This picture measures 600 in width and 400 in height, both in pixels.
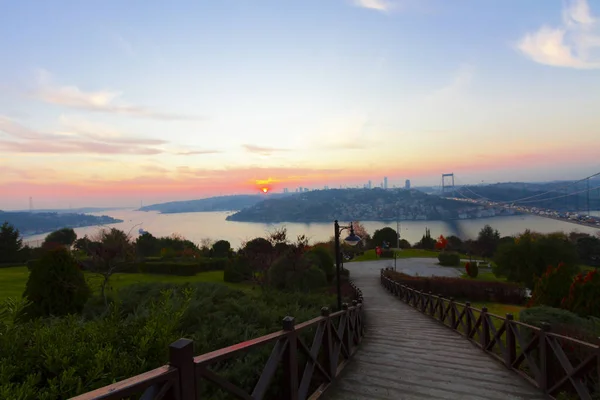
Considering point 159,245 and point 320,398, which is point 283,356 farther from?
point 159,245

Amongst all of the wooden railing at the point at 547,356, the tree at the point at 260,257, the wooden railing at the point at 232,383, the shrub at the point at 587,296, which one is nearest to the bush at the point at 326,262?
the tree at the point at 260,257

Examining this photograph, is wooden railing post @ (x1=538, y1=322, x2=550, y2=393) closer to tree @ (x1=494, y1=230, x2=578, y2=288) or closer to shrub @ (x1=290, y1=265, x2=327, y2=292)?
shrub @ (x1=290, y1=265, x2=327, y2=292)

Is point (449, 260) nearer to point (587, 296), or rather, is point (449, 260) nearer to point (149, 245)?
point (587, 296)

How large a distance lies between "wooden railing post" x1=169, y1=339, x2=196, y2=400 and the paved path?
2.76 meters

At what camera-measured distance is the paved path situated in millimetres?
4340

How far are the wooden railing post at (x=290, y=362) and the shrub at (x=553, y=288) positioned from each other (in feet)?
40.0

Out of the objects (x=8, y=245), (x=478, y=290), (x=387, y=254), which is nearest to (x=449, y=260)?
(x=387, y=254)

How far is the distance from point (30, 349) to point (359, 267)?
108 feet

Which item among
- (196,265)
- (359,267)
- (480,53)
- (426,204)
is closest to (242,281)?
(196,265)

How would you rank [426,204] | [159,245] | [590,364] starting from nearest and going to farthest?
[590,364]
[159,245]
[426,204]

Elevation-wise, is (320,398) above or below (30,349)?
below

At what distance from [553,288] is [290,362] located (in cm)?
1284

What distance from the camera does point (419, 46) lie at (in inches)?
564

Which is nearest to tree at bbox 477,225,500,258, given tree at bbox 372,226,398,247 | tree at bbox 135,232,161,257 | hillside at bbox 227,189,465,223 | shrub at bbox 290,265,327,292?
tree at bbox 372,226,398,247
